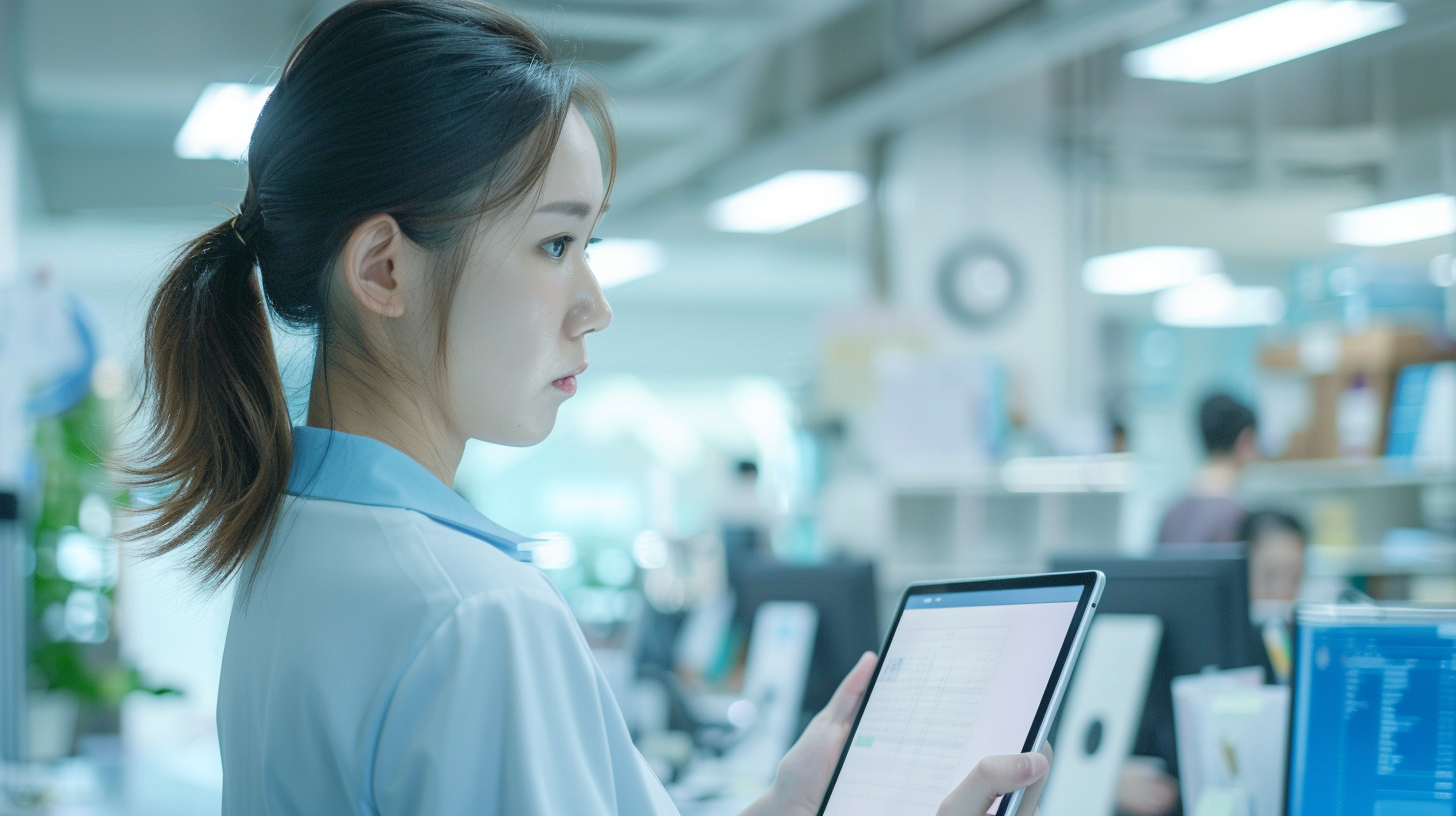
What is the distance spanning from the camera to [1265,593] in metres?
3.82

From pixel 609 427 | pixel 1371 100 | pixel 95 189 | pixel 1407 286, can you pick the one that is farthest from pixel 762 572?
pixel 609 427

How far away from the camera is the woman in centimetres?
79

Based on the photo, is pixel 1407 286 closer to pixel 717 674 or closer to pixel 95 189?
pixel 717 674

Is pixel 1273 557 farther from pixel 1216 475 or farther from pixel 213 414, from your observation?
pixel 213 414

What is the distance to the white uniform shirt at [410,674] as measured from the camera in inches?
30.5

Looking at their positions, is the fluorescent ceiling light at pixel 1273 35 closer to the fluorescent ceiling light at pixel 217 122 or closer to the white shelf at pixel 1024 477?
the white shelf at pixel 1024 477

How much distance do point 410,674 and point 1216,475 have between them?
459cm

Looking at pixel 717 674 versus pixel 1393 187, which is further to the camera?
pixel 1393 187

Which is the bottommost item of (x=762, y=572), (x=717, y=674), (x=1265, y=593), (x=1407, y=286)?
(x=717, y=674)

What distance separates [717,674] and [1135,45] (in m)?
2.62

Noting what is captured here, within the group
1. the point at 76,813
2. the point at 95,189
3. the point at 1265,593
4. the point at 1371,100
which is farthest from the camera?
the point at 95,189

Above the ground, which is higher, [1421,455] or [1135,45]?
[1135,45]

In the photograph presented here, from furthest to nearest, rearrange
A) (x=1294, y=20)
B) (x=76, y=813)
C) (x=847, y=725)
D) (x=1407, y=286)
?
(x=1407, y=286) → (x=1294, y=20) → (x=76, y=813) → (x=847, y=725)

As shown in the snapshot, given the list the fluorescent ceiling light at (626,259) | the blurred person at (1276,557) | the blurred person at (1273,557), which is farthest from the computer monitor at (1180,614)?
the fluorescent ceiling light at (626,259)
